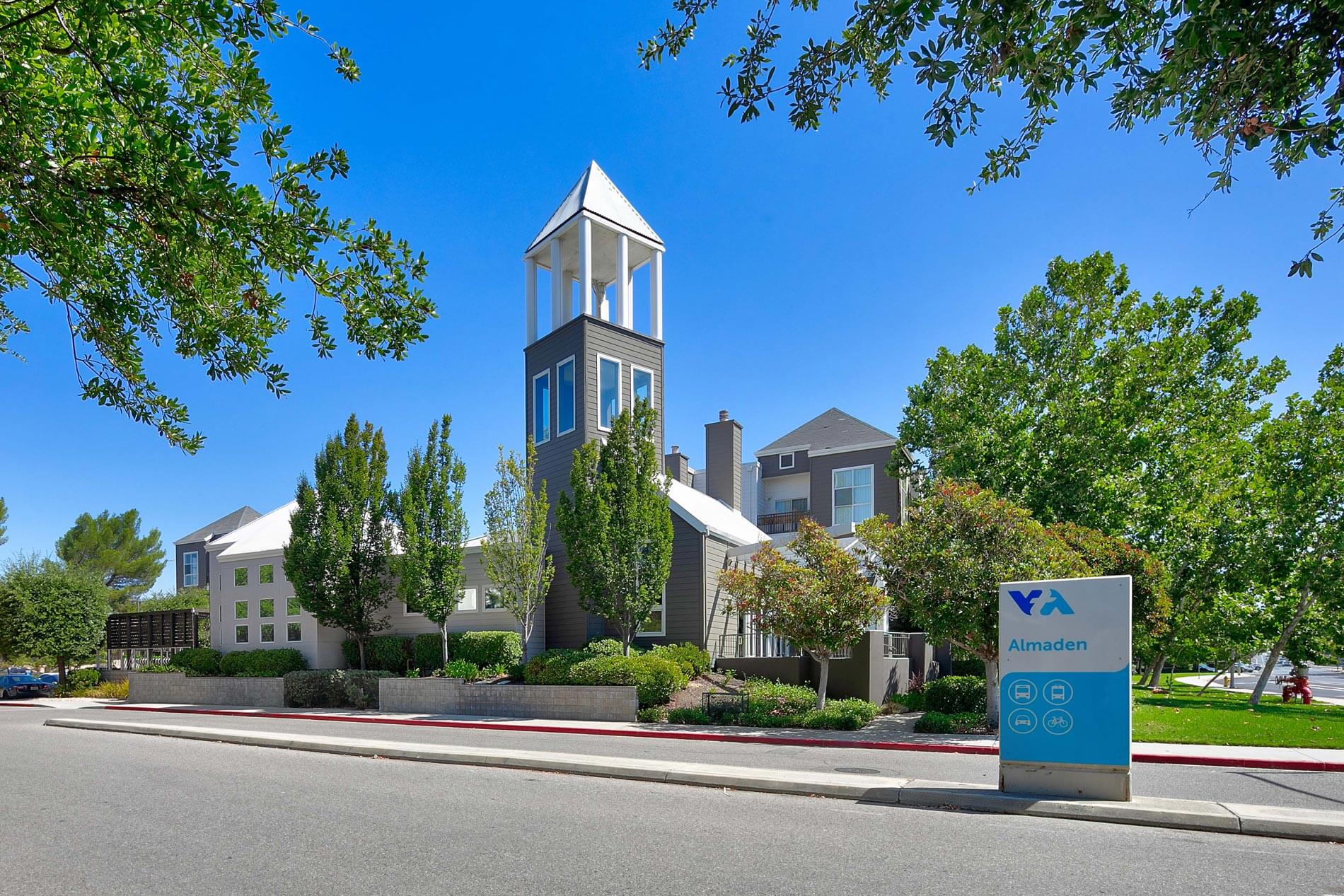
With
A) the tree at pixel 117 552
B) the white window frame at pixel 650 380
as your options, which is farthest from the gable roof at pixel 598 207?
the tree at pixel 117 552

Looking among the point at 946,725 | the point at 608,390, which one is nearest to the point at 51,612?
the point at 608,390

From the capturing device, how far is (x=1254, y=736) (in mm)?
15523

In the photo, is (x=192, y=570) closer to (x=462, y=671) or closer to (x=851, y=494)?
(x=462, y=671)

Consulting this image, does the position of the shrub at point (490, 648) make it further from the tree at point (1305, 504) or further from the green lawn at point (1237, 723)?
the tree at point (1305, 504)

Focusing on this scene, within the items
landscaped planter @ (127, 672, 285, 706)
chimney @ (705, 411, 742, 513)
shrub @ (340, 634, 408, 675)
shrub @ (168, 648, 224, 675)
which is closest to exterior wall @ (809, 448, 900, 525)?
chimney @ (705, 411, 742, 513)

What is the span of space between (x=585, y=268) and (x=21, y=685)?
1189 inches

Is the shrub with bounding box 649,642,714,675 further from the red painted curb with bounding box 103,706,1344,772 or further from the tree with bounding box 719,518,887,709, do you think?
the red painted curb with bounding box 103,706,1344,772

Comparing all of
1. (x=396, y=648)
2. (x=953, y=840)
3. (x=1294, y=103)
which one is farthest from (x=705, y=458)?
(x=1294, y=103)

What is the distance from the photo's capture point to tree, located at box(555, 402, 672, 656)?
2284 centimetres

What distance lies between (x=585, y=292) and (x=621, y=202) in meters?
4.62

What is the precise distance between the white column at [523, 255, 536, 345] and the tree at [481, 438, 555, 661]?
6.42 metres

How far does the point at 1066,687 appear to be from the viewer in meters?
9.48

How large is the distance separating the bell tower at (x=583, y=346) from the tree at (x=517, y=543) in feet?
8.11

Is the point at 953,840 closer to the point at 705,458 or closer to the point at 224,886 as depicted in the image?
the point at 224,886
